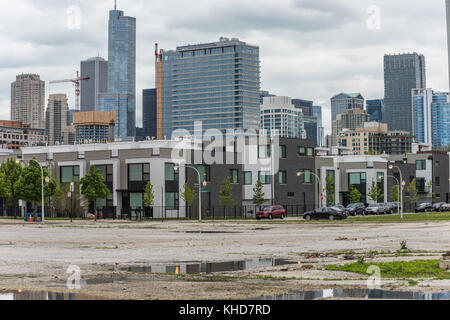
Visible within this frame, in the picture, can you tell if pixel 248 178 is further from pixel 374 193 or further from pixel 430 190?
pixel 430 190

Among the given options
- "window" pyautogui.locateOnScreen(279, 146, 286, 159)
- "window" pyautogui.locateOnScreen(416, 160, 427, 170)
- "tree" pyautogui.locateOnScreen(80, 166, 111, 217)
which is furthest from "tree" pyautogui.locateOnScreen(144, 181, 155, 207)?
"window" pyautogui.locateOnScreen(416, 160, 427, 170)

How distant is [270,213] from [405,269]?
192 ft

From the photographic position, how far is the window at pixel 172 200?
81188 mm

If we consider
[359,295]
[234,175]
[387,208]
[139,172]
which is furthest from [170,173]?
[359,295]

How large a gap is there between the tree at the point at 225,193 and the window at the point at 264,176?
960 centimetres

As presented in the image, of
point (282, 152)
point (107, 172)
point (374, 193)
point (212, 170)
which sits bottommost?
point (374, 193)

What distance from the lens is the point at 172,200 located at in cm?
8175

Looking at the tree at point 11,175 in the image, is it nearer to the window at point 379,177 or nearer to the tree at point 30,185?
the tree at point 30,185

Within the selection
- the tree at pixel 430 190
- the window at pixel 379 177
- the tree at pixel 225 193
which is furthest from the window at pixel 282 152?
the tree at pixel 430 190

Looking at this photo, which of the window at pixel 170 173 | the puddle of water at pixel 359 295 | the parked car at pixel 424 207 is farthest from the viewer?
the parked car at pixel 424 207

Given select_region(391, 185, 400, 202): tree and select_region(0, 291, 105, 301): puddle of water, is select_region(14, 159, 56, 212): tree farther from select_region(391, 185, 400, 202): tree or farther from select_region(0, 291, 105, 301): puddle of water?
select_region(391, 185, 400, 202): tree
